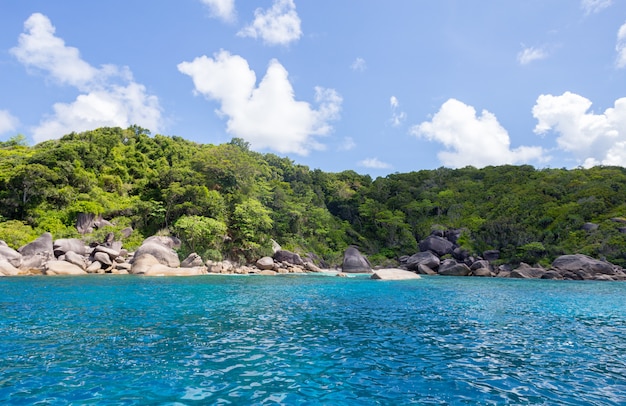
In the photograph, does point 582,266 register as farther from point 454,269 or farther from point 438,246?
point 438,246

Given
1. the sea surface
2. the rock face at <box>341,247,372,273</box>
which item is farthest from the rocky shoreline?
the sea surface

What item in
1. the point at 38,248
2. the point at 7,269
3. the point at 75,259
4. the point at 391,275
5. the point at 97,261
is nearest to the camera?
the point at 7,269

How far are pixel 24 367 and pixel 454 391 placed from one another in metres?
7.40

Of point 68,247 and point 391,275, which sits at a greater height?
point 68,247

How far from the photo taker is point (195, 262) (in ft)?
109

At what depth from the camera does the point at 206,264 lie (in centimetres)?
3534

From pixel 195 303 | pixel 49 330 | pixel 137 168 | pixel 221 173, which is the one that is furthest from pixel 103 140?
pixel 49 330

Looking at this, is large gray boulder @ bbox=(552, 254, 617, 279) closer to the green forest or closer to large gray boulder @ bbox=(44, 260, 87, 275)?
the green forest

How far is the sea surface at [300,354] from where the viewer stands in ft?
18.1

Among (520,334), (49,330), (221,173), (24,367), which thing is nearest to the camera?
(24,367)

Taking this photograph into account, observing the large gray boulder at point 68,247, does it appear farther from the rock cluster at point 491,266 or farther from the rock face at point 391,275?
the rock cluster at point 491,266

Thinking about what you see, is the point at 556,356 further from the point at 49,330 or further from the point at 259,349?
the point at 49,330

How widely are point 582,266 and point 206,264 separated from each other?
3844 cm

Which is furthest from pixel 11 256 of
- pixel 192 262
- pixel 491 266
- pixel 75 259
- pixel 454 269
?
pixel 491 266
